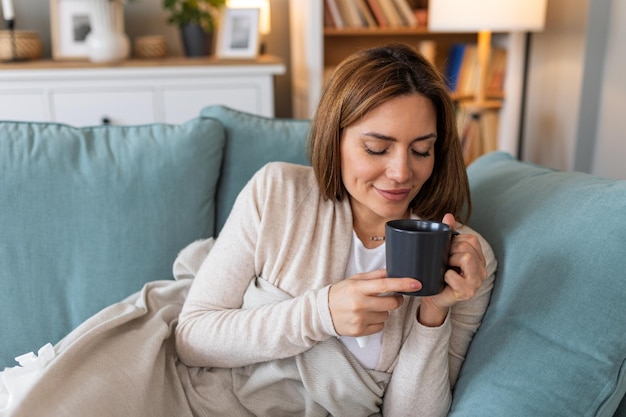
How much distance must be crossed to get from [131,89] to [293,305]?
2005 millimetres

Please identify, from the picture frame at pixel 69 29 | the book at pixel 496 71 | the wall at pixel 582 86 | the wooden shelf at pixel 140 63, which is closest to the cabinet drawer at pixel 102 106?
the wooden shelf at pixel 140 63

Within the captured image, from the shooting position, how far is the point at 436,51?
350 centimetres

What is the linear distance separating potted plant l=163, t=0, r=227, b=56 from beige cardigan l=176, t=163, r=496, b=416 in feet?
6.43

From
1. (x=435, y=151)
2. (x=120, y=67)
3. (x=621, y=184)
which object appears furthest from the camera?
(x=120, y=67)

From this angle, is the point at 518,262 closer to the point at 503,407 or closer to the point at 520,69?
the point at 503,407

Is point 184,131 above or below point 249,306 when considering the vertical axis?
above

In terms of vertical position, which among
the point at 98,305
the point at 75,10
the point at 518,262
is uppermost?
the point at 75,10

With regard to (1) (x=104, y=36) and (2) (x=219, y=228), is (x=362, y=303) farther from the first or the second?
(1) (x=104, y=36)

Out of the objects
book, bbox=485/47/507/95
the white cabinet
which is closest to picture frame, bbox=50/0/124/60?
the white cabinet

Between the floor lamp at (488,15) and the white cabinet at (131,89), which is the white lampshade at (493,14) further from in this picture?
the white cabinet at (131,89)

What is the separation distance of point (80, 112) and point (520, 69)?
2.08m

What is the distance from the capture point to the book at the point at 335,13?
3.02 m

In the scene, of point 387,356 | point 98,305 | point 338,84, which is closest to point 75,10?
point 98,305

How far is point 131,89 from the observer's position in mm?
2801
